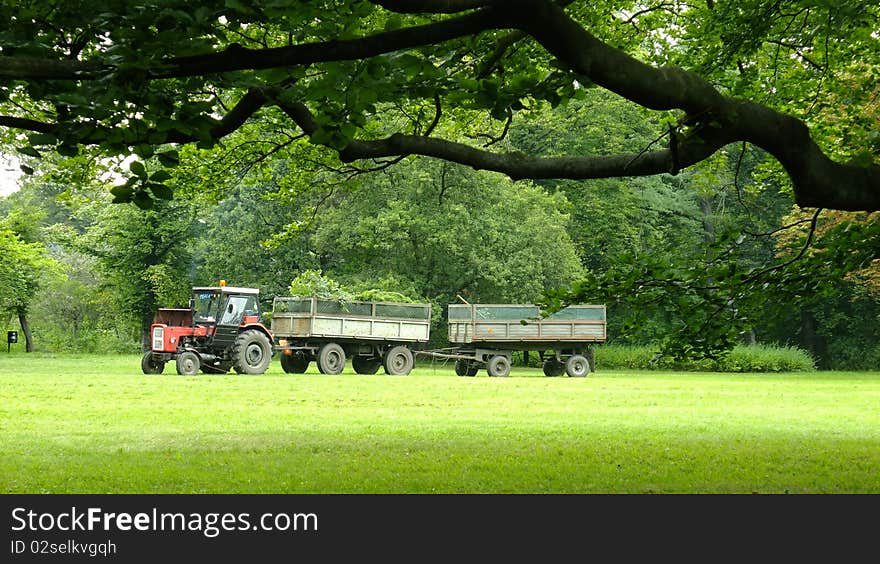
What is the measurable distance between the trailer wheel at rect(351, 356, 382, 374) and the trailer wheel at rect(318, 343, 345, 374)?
135cm

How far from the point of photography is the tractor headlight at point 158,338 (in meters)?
25.4

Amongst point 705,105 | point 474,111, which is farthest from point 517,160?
point 474,111

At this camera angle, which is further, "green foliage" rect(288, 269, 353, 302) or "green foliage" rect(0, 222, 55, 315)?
"green foliage" rect(0, 222, 55, 315)

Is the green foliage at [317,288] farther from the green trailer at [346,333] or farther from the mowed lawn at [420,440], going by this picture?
the mowed lawn at [420,440]

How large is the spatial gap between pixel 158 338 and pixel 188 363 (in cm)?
101

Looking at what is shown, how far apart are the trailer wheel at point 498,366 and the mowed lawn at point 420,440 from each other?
7.34 m

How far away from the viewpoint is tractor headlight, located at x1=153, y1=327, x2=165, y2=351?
25.4 meters

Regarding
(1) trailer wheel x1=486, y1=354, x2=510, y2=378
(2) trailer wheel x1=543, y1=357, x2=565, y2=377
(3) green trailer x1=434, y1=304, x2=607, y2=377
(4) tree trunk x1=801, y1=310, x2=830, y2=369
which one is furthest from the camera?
(4) tree trunk x1=801, y1=310, x2=830, y2=369

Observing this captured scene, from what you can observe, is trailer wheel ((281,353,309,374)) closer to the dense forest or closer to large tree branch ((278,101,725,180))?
the dense forest

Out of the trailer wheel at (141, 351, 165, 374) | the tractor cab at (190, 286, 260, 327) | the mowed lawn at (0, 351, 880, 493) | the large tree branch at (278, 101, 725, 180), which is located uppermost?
the large tree branch at (278, 101, 725, 180)

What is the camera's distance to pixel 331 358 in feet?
92.3

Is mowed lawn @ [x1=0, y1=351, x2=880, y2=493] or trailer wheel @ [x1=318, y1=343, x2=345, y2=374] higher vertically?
trailer wheel @ [x1=318, y1=343, x2=345, y2=374]

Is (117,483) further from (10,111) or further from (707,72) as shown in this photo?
(707,72)

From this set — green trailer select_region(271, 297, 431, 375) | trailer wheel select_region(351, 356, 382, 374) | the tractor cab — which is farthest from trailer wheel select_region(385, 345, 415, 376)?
the tractor cab
